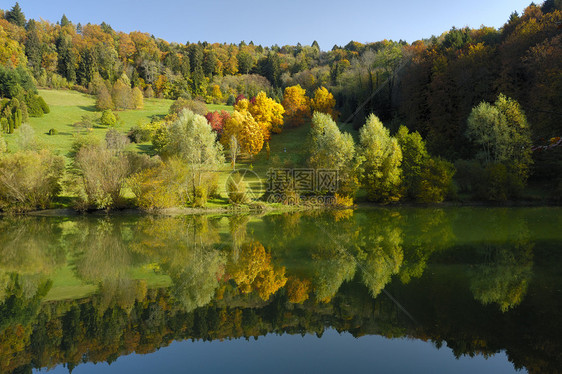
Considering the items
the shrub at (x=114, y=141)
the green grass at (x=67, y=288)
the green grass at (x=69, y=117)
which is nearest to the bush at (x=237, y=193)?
the green grass at (x=67, y=288)

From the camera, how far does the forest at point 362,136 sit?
93.8 feet

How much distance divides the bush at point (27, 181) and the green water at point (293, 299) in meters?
10.7

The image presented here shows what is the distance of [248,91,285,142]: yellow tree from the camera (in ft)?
169

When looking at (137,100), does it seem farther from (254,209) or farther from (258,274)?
(258,274)

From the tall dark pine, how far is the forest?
49.7 ft

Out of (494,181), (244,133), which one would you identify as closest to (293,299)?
(494,181)

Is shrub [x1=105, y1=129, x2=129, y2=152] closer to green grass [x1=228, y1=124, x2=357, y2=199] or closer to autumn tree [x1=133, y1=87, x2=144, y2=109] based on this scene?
green grass [x1=228, y1=124, x2=357, y2=199]

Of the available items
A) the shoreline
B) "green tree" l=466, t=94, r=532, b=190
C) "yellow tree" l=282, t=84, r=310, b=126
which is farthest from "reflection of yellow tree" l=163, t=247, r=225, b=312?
"yellow tree" l=282, t=84, r=310, b=126

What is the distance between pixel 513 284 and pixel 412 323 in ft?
A: 14.9

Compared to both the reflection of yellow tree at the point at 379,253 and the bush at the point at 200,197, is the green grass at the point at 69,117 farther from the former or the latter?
the reflection of yellow tree at the point at 379,253

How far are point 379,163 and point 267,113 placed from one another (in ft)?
81.1

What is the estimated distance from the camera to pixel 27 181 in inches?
1077

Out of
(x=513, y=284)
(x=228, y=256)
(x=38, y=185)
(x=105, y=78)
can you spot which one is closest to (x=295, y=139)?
(x=38, y=185)

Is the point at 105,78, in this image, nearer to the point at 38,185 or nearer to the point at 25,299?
the point at 38,185
